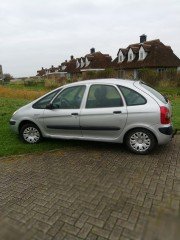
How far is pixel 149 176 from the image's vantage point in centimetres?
→ 488

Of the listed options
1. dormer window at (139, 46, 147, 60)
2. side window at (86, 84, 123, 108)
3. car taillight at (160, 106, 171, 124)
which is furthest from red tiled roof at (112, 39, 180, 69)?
car taillight at (160, 106, 171, 124)

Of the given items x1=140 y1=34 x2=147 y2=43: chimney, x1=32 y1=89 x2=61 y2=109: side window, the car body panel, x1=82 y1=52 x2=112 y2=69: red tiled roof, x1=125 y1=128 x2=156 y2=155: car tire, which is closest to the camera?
the car body panel

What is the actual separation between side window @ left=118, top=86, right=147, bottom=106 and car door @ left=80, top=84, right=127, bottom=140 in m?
0.11

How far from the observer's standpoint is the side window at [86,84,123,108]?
232 inches

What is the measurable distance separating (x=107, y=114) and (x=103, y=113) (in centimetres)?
9

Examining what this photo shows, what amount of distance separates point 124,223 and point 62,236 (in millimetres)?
824

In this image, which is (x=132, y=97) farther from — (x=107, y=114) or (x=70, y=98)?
(x=70, y=98)

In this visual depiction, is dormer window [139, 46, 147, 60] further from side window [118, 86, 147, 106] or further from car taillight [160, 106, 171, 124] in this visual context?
car taillight [160, 106, 171, 124]

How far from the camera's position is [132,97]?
5812mm

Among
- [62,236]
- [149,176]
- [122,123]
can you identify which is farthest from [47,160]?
[62,236]

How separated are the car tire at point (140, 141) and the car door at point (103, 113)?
0.28 metres

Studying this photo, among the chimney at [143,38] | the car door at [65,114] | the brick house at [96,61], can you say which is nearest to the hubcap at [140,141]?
the car door at [65,114]

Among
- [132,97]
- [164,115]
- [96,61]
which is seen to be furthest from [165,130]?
[96,61]

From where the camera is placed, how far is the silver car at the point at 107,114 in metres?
5.66
